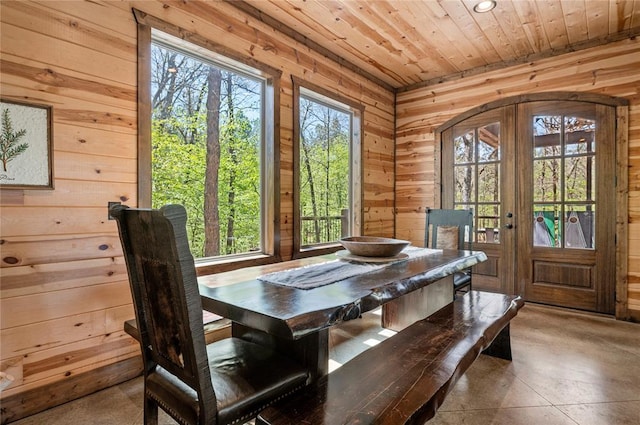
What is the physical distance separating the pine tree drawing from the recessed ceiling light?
3.35 m

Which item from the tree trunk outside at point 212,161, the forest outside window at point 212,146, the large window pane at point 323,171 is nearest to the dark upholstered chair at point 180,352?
the forest outside window at point 212,146

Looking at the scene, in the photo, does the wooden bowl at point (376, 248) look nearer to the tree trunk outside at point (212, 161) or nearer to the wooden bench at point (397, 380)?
the wooden bench at point (397, 380)

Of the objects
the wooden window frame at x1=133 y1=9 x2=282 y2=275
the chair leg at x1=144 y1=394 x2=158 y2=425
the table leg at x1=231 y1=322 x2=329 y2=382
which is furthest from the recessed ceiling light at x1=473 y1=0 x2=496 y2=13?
the chair leg at x1=144 y1=394 x2=158 y2=425

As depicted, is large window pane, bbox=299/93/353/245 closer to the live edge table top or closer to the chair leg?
the live edge table top

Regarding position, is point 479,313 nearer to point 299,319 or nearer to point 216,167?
point 299,319

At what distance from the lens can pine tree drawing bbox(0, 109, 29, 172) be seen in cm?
179

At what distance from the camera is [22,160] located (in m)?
1.85

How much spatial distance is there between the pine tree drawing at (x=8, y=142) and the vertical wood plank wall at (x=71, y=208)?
14 cm

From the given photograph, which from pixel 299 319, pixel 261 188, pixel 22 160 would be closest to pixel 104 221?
pixel 22 160

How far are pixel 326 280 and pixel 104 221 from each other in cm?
147

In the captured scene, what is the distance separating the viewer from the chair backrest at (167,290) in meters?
1.01

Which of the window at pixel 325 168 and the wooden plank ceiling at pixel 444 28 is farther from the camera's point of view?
the window at pixel 325 168

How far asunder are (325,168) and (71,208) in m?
2.51

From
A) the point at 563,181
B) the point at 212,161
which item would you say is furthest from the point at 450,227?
the point at 212,161
